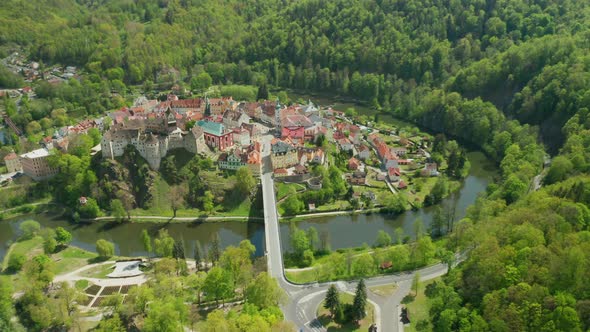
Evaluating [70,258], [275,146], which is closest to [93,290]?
[70,258]

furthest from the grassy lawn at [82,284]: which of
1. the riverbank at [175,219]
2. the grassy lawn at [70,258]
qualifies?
the riverbank at [175,219]

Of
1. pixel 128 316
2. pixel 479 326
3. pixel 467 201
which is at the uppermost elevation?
pixel 479 326

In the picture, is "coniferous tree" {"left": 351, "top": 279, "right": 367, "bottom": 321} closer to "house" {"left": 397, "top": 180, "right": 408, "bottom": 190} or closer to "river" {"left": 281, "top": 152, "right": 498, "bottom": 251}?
"river" {"left": 281, "top": 152, "right": 498, "bottom": 251}

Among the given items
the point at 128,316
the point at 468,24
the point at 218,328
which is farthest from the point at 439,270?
the point at 468,24

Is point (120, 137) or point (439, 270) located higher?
point (120, 137)

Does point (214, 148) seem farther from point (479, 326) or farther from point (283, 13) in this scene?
point (283, 13)

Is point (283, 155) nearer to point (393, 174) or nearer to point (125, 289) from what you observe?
point (393, 174)

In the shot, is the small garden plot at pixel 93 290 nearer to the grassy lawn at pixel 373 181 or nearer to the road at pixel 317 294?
the road at pixel 317 294
